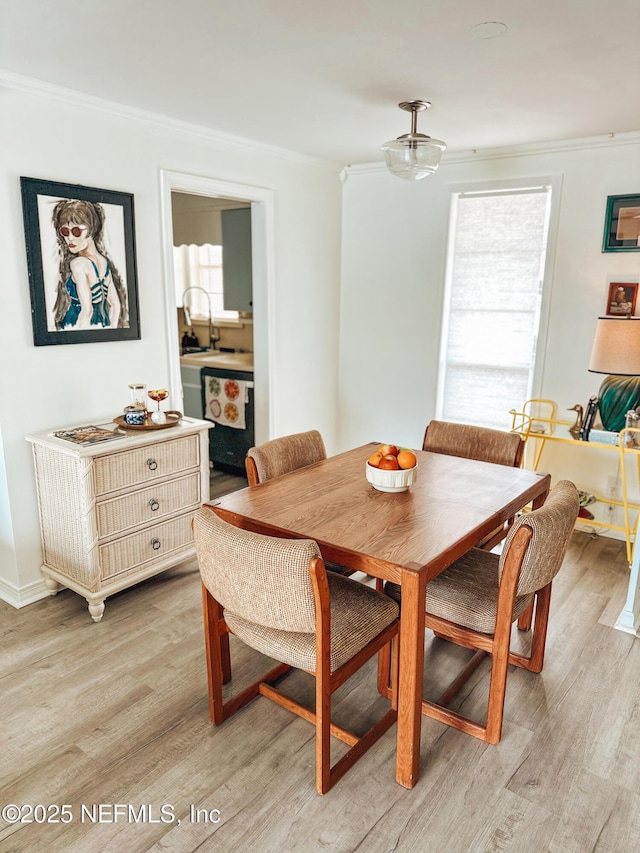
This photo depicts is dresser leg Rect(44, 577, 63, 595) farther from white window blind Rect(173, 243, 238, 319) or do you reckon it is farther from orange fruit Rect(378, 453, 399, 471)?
white window blind Rect(173, 243, 238, 319)

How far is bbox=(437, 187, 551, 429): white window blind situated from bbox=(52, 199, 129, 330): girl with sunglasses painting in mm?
2332

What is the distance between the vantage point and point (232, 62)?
2.39 m

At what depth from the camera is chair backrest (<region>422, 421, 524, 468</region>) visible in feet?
9.63

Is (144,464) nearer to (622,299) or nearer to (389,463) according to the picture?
(389,463)

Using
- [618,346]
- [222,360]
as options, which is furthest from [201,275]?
[618,346]

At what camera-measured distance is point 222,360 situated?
4.91 m

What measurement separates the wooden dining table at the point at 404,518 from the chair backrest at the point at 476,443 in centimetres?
19

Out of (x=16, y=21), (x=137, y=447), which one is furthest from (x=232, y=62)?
(x=137, y=447)

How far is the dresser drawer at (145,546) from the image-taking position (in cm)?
282

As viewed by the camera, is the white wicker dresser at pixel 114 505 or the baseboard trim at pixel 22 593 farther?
the baseboard trim at pixel 22 593

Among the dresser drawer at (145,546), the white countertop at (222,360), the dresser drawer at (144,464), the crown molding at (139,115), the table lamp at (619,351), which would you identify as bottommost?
the dresser drawer at (145,546)

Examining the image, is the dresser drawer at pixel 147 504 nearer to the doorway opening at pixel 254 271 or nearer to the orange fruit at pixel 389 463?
the doorway opening at pixel 254 271

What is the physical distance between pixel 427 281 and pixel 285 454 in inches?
86.1

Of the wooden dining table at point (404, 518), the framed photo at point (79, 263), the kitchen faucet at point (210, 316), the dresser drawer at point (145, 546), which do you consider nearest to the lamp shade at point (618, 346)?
the wooden dining table at point (404, 518)
